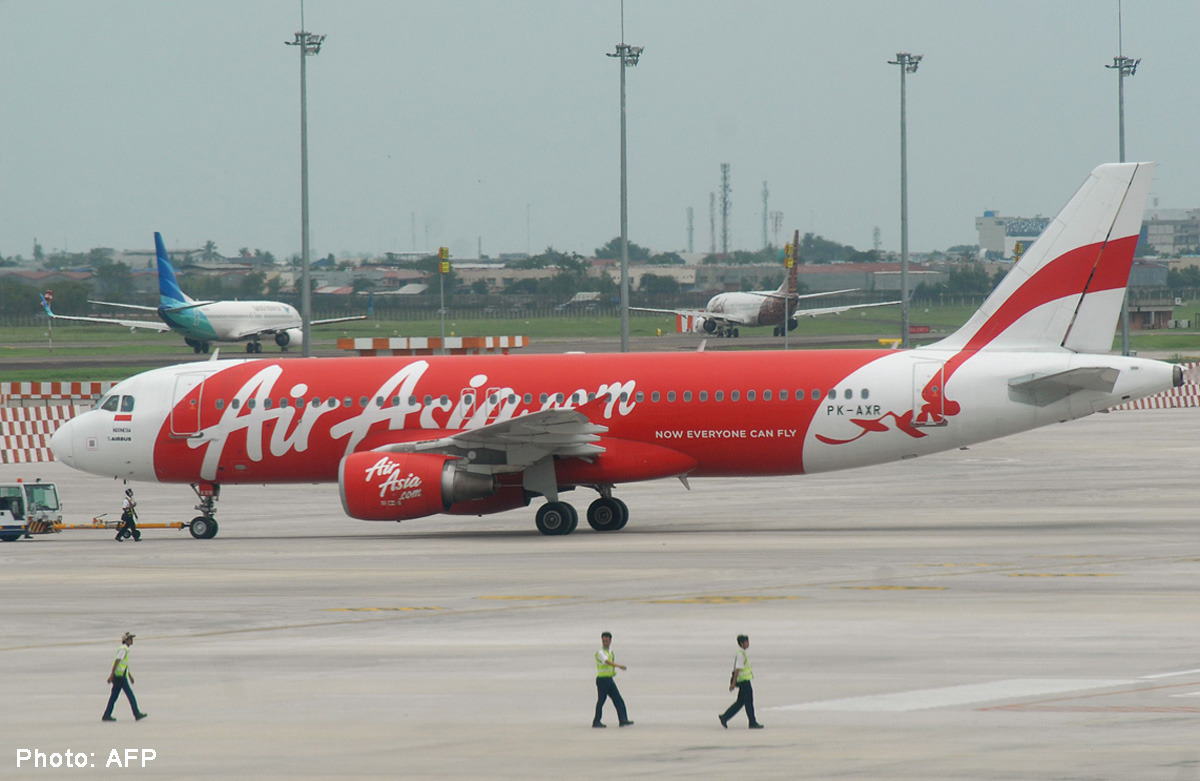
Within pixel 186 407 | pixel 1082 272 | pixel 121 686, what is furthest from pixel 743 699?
pixel 186 407

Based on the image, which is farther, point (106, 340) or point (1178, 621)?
point (106, 340)

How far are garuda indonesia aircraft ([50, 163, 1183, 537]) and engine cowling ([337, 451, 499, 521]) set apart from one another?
30mm

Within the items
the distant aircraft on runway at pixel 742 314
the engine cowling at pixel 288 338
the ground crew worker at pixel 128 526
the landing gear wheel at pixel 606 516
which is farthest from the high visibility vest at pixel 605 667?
the distant aircraft on runway at pixel 742 314

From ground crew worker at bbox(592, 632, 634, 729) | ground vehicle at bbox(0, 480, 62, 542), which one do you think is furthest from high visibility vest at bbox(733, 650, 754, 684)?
ground vehicle at bbox(0, 480, 62, 542)

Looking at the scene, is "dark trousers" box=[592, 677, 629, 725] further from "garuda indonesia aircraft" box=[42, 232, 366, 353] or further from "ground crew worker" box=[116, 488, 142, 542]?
"garuda indonesia aircraft" box=[42, 232, 366, 353]

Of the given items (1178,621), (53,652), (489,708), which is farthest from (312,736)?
(1178,621)

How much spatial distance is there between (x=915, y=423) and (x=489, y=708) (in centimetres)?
1647

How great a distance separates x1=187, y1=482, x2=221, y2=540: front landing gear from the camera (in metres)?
30.0

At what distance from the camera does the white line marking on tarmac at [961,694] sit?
1406cm

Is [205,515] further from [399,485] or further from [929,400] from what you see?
[929,400]

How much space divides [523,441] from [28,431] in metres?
25.0

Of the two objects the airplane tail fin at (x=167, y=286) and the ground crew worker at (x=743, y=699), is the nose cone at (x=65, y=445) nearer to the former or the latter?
the ground crew worker at (x=743, y=699)

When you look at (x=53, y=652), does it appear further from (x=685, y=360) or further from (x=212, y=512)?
(x=685, y=360)

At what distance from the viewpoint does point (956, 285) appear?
13200 centimetres
